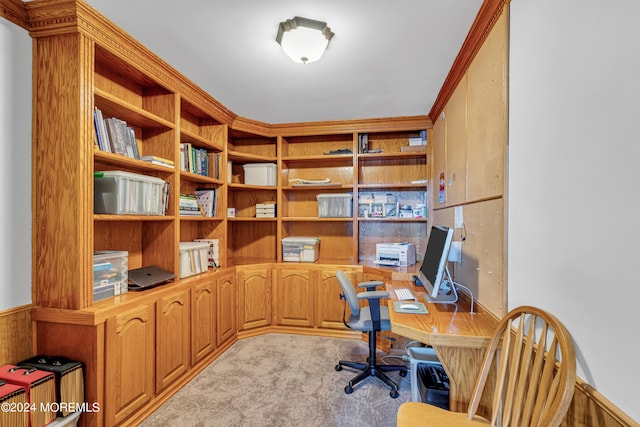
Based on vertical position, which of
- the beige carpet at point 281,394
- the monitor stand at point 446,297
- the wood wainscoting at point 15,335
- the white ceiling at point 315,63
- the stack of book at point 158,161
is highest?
the white ceiling at point 315,63

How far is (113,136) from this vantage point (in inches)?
75.4

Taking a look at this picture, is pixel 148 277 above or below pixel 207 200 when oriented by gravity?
below

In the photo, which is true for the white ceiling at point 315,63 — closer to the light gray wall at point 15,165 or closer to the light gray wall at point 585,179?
the light gray wall at point 15,165

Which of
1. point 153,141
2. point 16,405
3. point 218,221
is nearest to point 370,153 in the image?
point 218,221

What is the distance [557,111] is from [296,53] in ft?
4.86

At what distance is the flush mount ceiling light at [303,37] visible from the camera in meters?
1.71

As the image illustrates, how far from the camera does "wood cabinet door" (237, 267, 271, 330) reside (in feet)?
10.6

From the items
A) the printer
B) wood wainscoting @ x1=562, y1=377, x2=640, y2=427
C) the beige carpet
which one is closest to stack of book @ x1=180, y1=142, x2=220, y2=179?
the beige carpet

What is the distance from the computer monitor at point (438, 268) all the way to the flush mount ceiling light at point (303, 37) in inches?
56.5

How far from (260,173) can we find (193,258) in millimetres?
1389

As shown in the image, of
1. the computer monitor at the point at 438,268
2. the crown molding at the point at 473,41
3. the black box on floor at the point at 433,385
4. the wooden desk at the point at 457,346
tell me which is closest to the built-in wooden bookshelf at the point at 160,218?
the crown molding at the point at 473,41

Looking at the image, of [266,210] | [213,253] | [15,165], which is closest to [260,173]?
[266,210]

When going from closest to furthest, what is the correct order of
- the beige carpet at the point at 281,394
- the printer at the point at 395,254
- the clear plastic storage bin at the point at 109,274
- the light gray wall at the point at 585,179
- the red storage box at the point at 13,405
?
the light gray wall at the point at 585,179
the red storage box at the point at 13,405
the clear plastic storage bin at the point at 109,274
the beige carpet at the point at 281,394
the printer at the point at 395,254

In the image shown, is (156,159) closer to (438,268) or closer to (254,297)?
(254,297)
